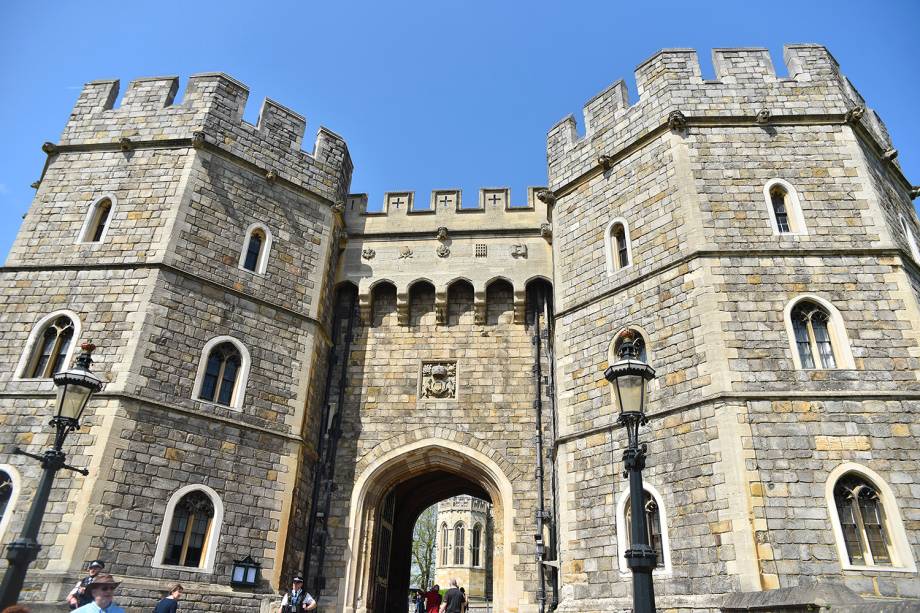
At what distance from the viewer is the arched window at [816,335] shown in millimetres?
9930

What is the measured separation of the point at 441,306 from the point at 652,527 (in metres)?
6.57

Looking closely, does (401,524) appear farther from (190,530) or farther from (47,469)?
(47,469)

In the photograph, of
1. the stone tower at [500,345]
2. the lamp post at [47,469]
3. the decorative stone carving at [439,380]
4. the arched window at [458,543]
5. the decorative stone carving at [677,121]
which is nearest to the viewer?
the lamp post at [47,469]

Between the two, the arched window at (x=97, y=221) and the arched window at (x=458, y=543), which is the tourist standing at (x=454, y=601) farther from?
the arched window at (x=458, y=543)

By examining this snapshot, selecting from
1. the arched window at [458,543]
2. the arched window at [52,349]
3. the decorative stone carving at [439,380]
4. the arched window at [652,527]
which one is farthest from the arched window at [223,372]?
the arched window at [458,543]

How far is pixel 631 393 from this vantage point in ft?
20.9

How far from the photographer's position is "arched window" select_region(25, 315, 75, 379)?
36.3ft

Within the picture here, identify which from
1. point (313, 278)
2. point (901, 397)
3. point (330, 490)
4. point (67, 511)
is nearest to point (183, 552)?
point (67, 511)

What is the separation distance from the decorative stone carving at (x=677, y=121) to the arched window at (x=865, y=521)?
6466 mm

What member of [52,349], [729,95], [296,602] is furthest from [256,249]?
[729,95]

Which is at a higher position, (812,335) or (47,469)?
(812,335)

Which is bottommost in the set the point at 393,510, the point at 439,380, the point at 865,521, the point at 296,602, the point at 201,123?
the point at 296,602

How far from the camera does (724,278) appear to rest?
10.6 metres

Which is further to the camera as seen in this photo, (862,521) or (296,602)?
(296,602)
